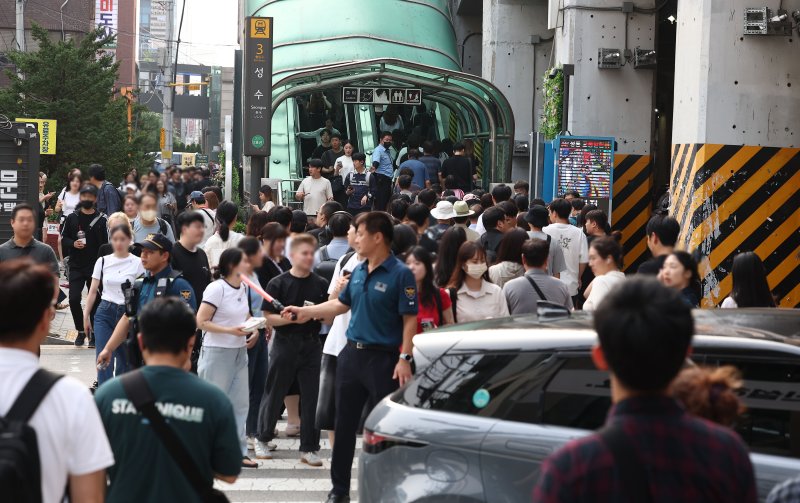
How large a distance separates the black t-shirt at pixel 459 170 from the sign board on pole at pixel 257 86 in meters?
4.37

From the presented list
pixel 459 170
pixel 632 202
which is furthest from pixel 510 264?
pixel 459 170

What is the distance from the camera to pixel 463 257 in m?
8.09

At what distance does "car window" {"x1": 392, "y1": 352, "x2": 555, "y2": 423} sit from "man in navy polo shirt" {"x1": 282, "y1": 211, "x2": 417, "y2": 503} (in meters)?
1.98

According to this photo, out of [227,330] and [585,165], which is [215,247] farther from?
[585,165]

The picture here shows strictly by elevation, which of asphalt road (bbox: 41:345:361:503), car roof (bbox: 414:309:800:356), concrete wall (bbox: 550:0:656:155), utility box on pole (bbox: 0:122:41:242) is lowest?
asphalt road (bbox: 41:345:361:503)

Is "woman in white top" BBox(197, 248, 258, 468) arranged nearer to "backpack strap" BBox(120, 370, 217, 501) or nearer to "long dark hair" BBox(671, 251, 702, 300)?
"long dark hair" BBox(671, 251, 702, 300)

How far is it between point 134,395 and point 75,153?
25.0m

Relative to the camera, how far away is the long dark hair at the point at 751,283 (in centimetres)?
774

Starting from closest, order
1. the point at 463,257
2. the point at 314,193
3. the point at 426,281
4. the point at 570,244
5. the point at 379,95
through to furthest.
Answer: the point at 426,281
the point at 463,257
the point at 570,244
the point at 314,193
the point at 379,95

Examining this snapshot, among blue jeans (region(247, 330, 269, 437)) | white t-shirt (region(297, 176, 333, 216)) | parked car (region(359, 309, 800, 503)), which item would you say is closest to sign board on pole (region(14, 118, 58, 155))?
white t-shirt (region(297, 176, 333, 216))

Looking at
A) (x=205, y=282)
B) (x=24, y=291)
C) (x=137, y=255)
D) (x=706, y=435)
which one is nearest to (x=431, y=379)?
(x=24, y=291)

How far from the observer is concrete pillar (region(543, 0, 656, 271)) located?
61.0 ft

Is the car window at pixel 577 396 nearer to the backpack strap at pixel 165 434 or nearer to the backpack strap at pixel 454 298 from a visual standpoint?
the backpack strap at pixel 165 434

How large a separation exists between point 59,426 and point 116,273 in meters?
6.91
